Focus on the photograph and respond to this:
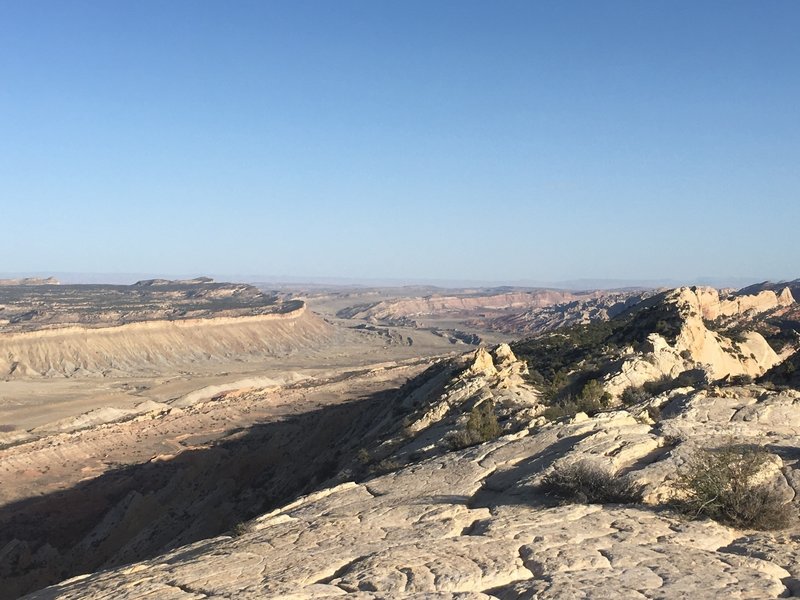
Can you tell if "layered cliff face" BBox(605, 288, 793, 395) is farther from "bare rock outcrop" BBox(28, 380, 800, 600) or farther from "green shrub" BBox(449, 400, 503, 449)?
"bare rock outcrop" BBox(28, 380, 800, 600)

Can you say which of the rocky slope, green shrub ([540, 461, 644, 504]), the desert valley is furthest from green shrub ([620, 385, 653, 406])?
green shrub ([540, 461, 644, 504])

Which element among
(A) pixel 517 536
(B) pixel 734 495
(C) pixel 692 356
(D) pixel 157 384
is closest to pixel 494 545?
(A) pixel 517 536

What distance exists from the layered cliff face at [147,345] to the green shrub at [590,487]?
8808cm

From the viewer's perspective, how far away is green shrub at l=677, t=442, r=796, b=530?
9.62 metres

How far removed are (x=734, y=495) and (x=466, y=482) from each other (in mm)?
5071

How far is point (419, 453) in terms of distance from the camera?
1762 cm

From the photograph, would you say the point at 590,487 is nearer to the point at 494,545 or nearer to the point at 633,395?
the point at 494,545

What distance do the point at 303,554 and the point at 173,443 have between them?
4102 cm

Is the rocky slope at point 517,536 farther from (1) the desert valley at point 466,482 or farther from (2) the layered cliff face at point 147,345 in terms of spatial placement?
(2) the layered cliff face at point 147,345

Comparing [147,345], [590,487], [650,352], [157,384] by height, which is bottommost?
[157,384]

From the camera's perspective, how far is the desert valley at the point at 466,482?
27.2 ft

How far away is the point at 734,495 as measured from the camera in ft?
32.2

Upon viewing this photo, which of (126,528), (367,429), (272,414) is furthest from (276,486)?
(272,414)

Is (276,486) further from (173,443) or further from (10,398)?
(10,398)
